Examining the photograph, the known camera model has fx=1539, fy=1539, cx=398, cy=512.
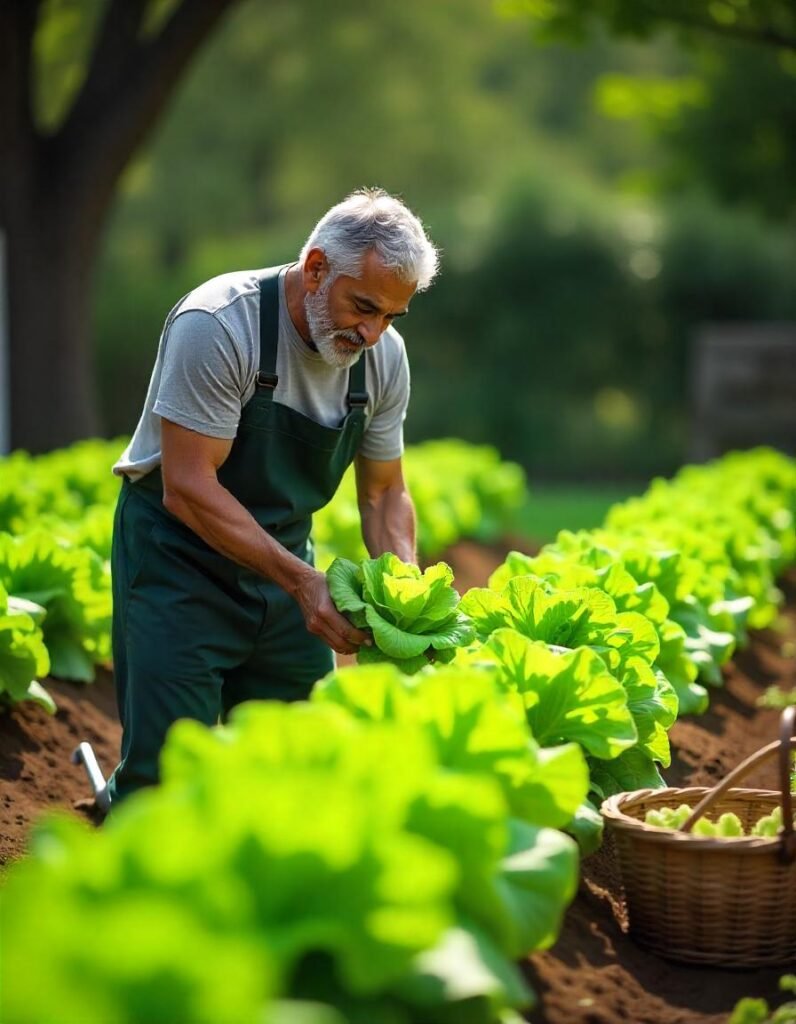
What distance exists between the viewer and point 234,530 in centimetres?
405

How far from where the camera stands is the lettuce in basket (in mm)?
3871

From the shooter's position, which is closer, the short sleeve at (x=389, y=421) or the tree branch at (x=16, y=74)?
the short sleeve at (x=389, y=421)

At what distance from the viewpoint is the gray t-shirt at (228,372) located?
4.05m

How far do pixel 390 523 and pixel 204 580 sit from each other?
65cm

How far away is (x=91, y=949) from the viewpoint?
1878mm

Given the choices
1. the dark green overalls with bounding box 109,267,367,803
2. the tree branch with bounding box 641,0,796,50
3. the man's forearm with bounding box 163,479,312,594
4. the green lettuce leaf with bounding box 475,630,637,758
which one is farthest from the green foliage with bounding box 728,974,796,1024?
the tree branch with bounding box 641,0,796,50

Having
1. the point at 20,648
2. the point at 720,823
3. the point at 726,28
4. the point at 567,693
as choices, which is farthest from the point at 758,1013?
the point at 726,28

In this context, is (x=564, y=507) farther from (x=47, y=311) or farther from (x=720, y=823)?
(x=720, y=823)

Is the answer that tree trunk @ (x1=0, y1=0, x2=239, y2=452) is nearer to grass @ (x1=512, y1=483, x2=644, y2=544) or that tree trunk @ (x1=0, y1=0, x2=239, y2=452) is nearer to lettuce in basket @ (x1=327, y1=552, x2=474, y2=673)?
grass @ (x1=512, y1=483, x2=644, y2=544)

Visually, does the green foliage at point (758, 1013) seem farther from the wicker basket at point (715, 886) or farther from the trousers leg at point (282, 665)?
the trousers leg at point (282, 665)

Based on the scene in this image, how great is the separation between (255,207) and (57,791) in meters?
33.1

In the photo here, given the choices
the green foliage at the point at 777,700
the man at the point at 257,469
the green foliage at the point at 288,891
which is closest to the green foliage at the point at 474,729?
the green foliage at the point at 288,891

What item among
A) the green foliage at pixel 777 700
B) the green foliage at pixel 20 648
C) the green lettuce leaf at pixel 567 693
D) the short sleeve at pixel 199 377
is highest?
the short sleeve at pixel 199 377

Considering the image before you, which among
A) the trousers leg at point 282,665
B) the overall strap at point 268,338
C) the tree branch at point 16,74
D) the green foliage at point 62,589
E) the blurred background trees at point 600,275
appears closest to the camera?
the overall strap at point 268,338
